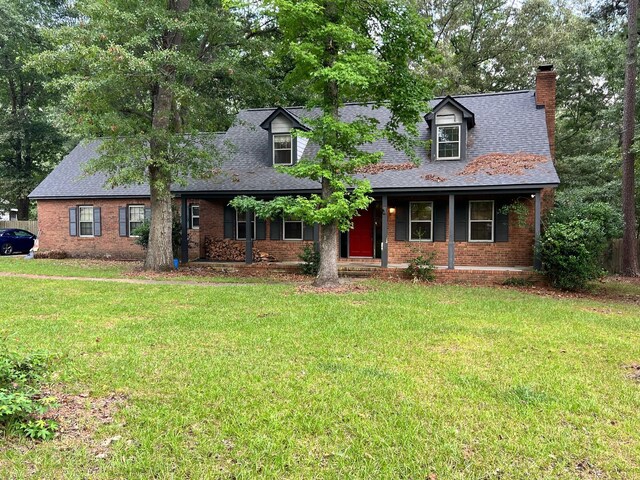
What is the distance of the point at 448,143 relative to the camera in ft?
46.4

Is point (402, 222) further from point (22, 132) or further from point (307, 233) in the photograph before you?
point (22, 132)

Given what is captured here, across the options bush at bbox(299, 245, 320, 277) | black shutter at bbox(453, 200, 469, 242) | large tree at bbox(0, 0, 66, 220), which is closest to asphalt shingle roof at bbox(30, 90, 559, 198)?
black shutter at bbox(453, 200, 469, 242)

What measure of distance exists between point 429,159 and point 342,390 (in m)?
11.5

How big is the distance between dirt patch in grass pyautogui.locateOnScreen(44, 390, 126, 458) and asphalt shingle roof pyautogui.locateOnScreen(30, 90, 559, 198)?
34.0ft

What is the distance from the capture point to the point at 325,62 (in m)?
10.8

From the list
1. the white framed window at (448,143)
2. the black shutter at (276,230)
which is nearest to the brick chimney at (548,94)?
the white framed window at (448,143)

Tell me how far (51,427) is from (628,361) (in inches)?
246

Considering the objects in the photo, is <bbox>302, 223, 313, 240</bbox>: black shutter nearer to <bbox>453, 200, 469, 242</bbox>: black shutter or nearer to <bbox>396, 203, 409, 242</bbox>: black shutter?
<bbox>396, 203, 409, 242</bbox>: black shutter

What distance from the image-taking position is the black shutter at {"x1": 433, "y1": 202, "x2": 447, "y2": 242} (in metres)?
14.4

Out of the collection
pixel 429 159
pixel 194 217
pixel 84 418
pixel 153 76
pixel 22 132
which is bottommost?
pixel 84 418

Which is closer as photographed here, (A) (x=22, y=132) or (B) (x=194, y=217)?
(B) (x=194, y=217)

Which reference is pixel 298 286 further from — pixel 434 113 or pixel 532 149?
pixel 532 149

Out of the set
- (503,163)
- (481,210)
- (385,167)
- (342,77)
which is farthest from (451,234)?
(342,77)

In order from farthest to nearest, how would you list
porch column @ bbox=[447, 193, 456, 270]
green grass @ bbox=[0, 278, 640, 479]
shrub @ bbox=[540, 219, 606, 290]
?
porch column @ bbox=[447, 193, 456, 270] → shrub @ bbox=[540, 219, 606, 290] → green grass @ bbox=[0, 278, 640, 479]
